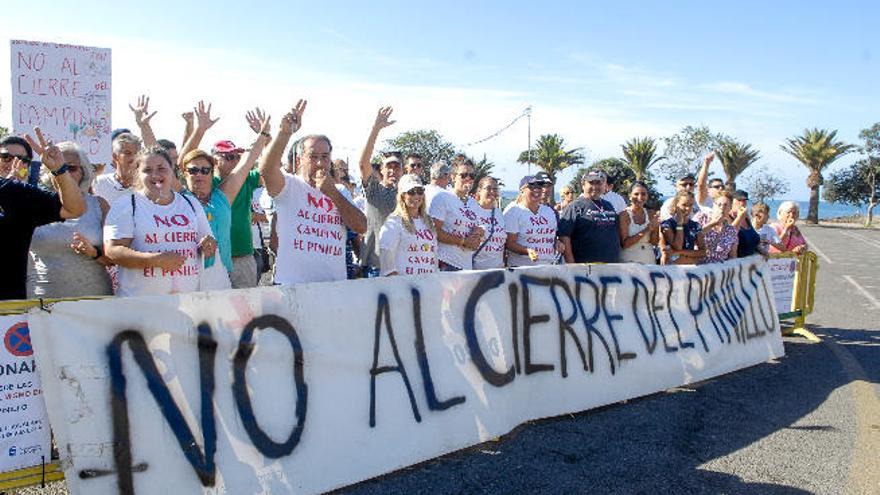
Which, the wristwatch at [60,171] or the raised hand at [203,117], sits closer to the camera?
the wristwatch at [60,171]

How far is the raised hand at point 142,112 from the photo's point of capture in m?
5.72

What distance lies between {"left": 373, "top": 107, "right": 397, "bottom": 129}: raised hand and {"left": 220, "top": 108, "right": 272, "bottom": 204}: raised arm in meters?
0.99

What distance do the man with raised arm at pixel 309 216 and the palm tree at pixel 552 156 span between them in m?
48.5

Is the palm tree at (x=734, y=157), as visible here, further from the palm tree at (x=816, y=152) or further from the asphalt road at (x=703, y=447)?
the asphalt road at (x=703, y=447)

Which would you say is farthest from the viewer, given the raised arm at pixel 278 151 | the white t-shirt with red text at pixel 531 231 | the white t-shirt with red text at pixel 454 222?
the white t-shirt with red text at pixel 531 231

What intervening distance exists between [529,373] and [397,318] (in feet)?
3.94

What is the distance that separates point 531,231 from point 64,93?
4071 mm

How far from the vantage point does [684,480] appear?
13.4 feet

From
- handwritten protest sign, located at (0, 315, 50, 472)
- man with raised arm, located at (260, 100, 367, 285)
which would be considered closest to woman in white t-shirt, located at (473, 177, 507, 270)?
man with raised arm, located at (260, 100, 367, 285)

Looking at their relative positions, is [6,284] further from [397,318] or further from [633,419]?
[633,419]

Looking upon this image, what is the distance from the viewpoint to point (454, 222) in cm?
633

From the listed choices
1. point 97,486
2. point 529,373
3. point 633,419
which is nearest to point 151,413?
point 97,486

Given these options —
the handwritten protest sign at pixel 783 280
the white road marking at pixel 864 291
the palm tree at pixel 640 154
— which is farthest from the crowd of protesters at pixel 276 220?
the palm tree at pixel 640 154

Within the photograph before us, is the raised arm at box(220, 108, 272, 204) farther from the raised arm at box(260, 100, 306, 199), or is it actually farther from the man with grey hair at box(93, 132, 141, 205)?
the man with grey hair at box(93, 132, 141, 205)
